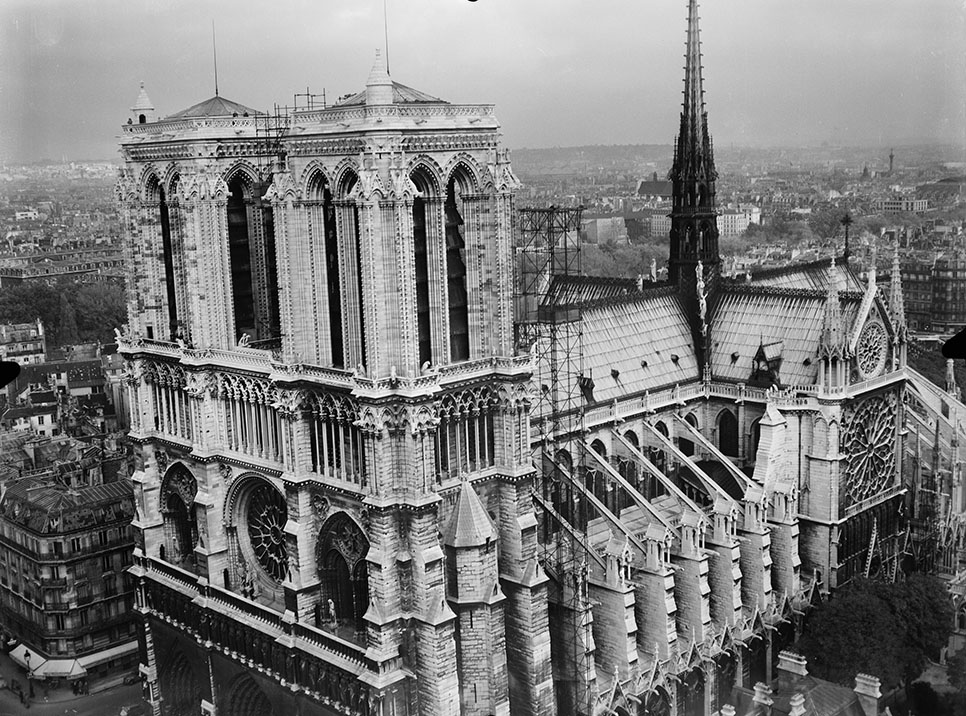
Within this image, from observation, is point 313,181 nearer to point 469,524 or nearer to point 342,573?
point 469,524

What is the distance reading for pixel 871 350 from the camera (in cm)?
6575

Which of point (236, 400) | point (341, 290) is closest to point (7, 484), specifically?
point (236, 400)

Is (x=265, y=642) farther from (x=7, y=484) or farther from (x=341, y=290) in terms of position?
(x=7, y=484)

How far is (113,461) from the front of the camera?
85.8 meters

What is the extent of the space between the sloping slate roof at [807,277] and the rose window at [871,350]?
36.6 feet

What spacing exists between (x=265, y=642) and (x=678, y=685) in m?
19.6

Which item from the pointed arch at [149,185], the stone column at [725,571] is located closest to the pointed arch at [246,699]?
the stone column at [725,571]

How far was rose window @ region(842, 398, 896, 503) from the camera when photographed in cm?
6494

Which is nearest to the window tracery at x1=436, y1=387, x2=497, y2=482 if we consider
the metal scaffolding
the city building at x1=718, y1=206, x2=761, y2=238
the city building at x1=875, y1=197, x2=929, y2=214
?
the metal scaffolding

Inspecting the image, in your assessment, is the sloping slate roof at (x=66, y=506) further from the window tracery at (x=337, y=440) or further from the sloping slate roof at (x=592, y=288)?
the sloping slate roof at (x=592, y=288)

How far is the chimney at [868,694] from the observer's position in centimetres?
5272

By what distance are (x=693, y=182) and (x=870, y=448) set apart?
2015 centimetres

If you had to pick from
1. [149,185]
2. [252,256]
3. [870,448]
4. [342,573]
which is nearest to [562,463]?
[342,573]

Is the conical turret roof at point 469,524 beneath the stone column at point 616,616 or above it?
above
